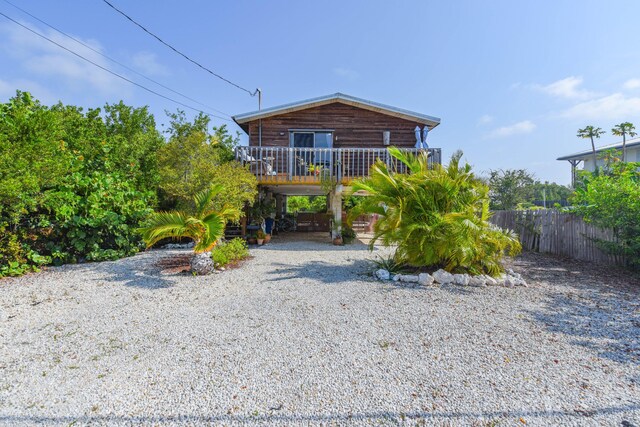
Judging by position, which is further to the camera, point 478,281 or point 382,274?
point 382,274

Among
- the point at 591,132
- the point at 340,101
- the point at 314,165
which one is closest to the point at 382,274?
the point at 314,165

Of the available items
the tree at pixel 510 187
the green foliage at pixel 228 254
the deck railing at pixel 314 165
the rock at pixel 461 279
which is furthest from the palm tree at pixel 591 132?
the green foliage at pixel 228 254

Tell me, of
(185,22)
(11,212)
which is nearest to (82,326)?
(11,212)

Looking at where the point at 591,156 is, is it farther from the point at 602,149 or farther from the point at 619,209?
the point at 619,209

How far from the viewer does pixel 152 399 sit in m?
2.33

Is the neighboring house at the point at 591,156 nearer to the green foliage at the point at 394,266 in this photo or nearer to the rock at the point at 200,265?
the green foliage at the point at 394,266

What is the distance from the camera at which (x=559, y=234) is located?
28.5 ft

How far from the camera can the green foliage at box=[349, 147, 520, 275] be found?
5.70 meters

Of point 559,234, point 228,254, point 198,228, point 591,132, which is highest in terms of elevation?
point 591,132

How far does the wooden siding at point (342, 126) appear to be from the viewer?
12.2 metres

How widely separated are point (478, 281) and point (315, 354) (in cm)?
388

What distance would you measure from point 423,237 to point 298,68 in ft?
37.3

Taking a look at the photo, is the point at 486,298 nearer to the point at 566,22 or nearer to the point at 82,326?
the point at 82,326

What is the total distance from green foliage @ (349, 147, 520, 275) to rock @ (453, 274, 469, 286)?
0.25 metres
